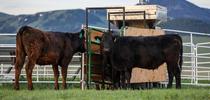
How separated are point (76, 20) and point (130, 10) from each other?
17517mm

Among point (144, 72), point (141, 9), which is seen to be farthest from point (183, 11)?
point (144, 72)

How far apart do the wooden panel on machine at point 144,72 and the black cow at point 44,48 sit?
142cm

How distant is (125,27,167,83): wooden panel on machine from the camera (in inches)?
636

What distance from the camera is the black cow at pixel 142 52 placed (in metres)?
14.8

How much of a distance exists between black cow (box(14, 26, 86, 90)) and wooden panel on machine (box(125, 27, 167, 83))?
1423 millimetres

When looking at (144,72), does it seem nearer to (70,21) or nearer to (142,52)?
(142,52)

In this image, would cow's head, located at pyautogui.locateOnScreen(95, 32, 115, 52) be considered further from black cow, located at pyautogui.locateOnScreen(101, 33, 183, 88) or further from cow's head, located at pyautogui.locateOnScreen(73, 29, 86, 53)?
cow's head, located at pyautogui.locateOnScreen(73, 29, 86, 53)

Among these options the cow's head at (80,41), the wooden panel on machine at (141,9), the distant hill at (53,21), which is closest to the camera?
the cow's head at (80,41)

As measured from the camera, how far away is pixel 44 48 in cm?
1448

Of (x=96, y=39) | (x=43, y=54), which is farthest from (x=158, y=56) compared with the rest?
(x=43, y=54)

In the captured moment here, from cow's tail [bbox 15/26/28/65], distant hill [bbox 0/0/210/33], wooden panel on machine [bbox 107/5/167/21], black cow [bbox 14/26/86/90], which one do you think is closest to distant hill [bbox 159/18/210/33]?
distant hill [bbox 0/0/210/33]

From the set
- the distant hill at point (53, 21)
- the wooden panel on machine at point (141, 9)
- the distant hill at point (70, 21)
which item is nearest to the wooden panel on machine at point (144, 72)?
the wooden panel on machine at point (141, 9)

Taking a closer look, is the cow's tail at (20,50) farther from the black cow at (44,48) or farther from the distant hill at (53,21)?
the distant hill at (53,21)

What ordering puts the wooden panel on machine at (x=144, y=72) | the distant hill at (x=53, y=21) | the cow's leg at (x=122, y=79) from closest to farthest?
the cow's leg at (x=122, y=79), the wooden panel on machine at (x=144, y=72), the distant hill at (x=53, y=21)
